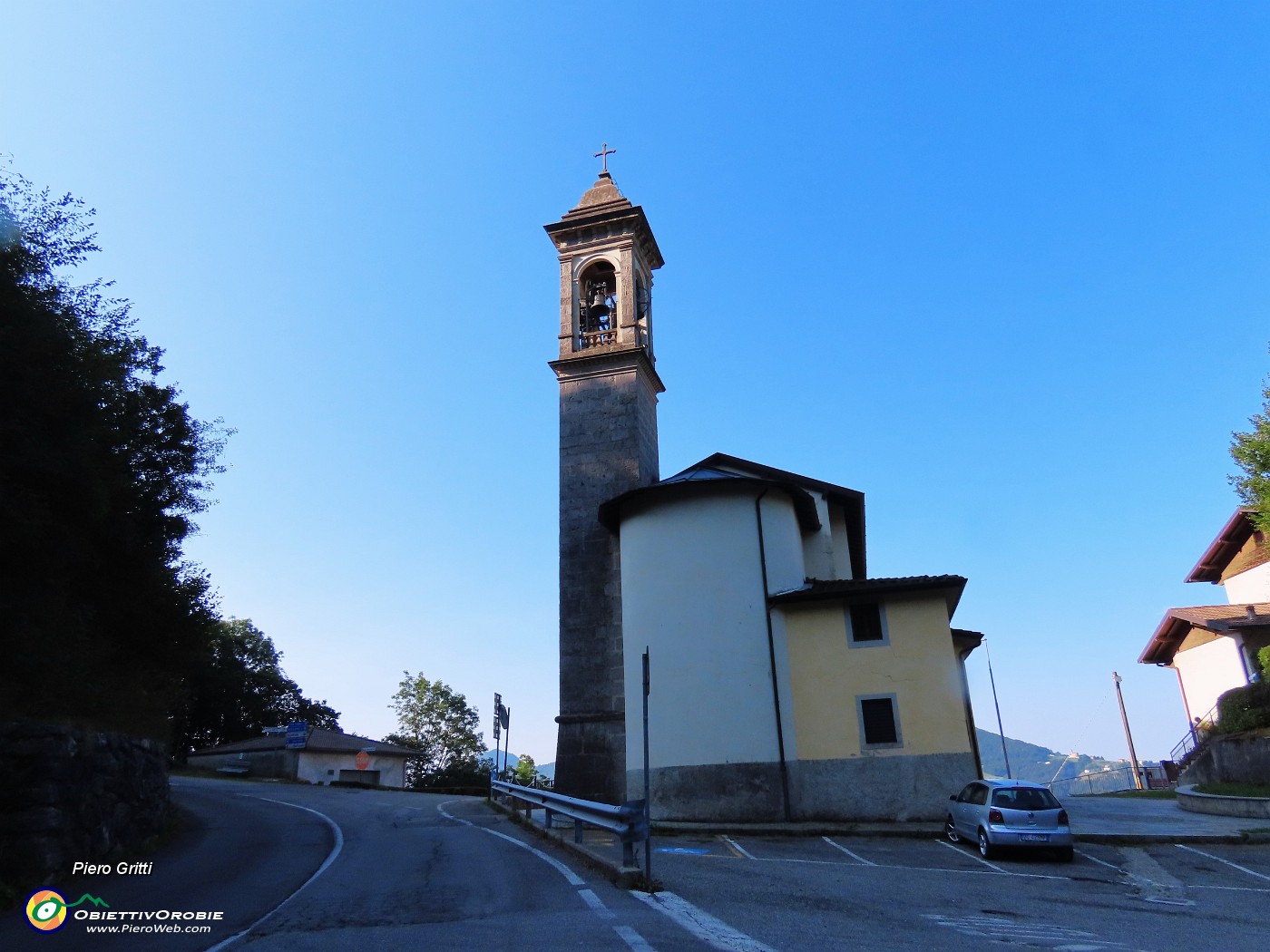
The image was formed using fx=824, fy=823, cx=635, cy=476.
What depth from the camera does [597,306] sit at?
27.7 metres

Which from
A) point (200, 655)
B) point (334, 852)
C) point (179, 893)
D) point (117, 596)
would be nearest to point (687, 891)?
point (179, 893)

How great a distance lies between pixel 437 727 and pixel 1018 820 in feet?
186

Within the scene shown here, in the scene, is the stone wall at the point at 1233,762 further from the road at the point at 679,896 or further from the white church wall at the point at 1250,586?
the white church wall at the point at 1250,586

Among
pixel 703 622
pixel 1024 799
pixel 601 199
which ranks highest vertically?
→ pixel 601 199

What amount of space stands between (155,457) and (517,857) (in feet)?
37.8

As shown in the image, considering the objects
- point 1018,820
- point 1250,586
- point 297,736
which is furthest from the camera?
point 297,736

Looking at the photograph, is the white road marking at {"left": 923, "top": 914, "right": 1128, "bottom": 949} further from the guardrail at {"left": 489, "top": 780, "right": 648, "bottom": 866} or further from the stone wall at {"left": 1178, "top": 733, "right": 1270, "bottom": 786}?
the stone wall at {"left": 1178, "top": 733, "right": 1270, "bottom": 786}

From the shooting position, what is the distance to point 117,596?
15.8 m

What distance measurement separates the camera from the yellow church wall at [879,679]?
1917cm

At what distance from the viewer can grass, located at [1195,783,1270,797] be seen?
21.4 meters

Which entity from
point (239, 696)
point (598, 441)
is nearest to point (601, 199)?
point (598, 441)

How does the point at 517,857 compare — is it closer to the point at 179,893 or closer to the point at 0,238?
the point at 179,893

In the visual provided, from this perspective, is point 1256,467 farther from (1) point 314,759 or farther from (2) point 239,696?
(2) point 239,696

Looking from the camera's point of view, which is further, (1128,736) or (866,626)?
(1128,736)
